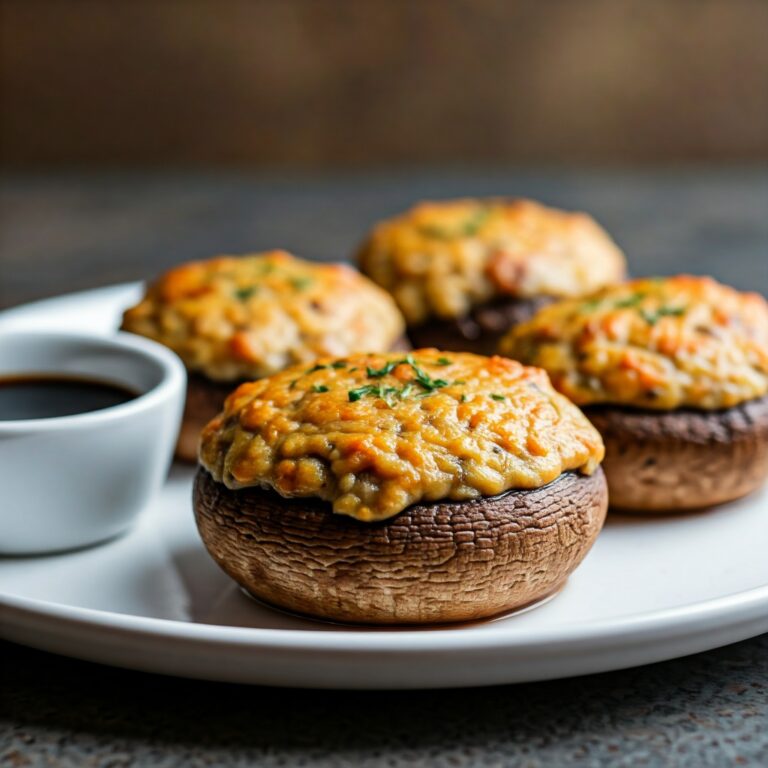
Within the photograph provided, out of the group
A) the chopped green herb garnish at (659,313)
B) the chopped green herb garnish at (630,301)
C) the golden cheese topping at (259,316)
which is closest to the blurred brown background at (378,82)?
the golden cheese topping at (259,316)

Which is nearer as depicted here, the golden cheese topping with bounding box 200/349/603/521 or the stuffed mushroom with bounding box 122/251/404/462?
the golden cheese topping with bounding box 200/349/603/521

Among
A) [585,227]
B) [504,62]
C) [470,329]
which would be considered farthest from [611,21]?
[470,329]

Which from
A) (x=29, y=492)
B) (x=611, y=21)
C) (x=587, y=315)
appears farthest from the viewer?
(x=611, y=21)

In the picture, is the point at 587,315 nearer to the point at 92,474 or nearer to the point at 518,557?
the point at 518,557

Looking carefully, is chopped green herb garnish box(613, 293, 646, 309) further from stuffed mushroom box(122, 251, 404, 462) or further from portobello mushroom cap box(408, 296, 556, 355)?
stuffed mushroom box(122, 251, 404, 462)

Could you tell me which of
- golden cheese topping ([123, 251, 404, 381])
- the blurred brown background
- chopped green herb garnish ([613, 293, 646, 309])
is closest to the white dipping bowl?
golden cheese topping ([123, 251, 404, 381])

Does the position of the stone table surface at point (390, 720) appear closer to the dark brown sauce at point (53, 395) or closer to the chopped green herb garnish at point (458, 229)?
the dark brown sauce at point (53, 395)

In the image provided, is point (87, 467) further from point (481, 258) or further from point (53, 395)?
point (481, 258)
